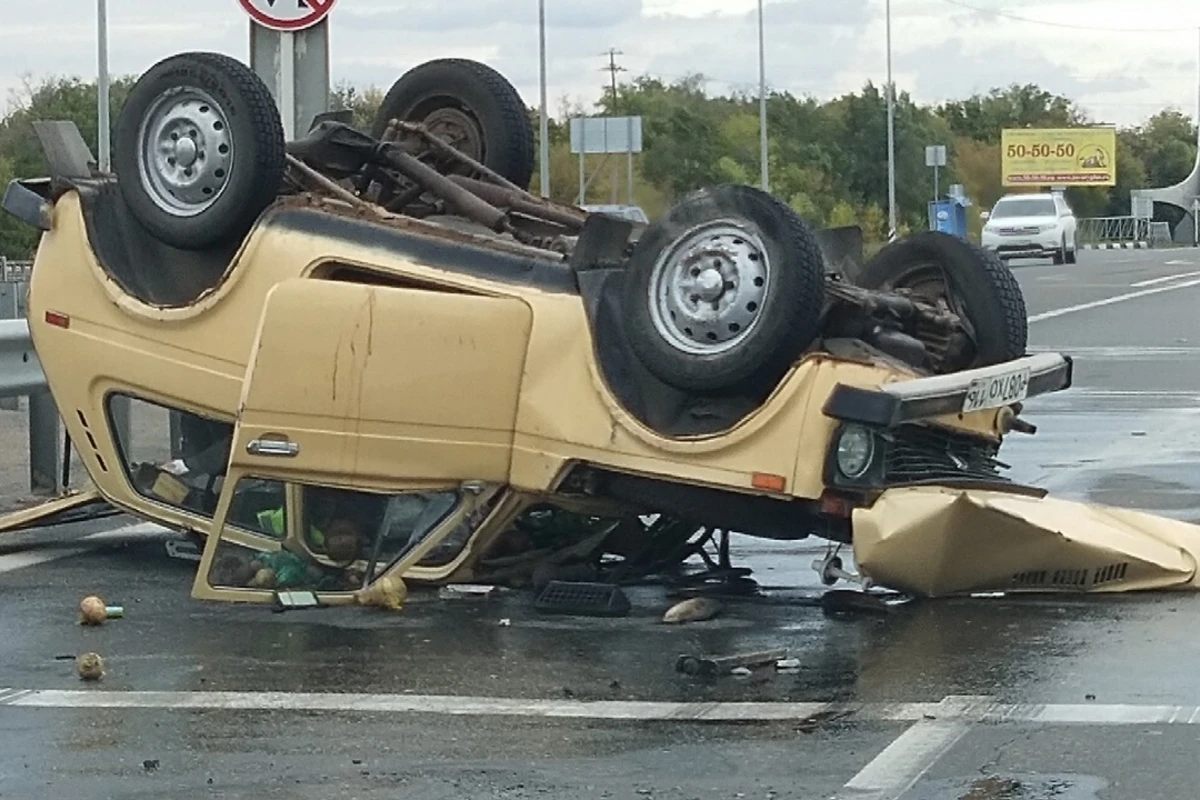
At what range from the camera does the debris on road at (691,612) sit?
302 inches

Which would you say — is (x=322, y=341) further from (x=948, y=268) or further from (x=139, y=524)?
(x=139, y=524)

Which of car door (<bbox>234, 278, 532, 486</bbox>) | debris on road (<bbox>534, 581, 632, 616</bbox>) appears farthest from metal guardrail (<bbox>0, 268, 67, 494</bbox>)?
debris on road (<bbox>534, 581, 632, 616</bbox>)

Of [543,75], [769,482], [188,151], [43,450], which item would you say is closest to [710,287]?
[769,482]

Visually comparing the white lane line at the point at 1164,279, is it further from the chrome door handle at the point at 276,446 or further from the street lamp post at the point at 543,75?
the chrome door handle at the point at 276,446

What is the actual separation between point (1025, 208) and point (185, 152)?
1673 inches

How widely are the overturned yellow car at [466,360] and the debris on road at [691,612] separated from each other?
277mm

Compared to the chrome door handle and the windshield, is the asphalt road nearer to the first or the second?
the chrome door handle

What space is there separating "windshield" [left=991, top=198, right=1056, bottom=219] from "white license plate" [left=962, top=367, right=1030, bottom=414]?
137ft

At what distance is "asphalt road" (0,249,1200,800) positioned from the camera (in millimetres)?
5469

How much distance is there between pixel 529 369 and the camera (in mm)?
7832

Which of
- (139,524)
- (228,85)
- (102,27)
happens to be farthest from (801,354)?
(102,27)

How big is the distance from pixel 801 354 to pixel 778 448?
31 centimetres

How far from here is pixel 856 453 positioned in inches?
292

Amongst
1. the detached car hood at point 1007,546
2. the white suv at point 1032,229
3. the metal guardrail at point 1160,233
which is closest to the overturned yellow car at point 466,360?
the detached car hood at point 1007,546
